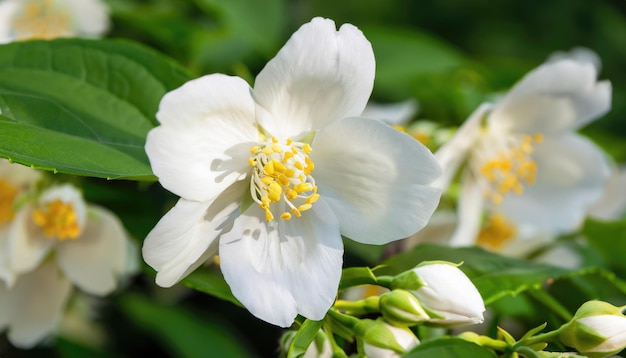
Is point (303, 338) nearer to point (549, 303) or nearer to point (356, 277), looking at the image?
point (356, 277)

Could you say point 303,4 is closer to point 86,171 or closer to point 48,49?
point 48,49

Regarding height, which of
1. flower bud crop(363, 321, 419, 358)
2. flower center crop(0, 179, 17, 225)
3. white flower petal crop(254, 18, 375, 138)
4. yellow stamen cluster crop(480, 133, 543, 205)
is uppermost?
white flower petal crop(254, 18, 375, 138)

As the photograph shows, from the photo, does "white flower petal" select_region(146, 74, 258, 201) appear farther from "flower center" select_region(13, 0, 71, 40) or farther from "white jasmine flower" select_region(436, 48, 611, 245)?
"flower center" select_region(13, 0, 71, 40)

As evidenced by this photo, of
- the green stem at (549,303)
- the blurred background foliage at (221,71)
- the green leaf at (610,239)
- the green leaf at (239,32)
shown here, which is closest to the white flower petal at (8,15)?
the blurred background foliage at (221,71)

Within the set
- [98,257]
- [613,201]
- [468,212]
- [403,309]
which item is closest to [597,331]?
[403,309]

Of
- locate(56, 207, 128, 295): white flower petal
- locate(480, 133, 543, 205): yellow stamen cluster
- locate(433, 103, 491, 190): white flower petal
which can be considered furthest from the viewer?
locate(480, 133, 543, 205): yellow stamen cluster

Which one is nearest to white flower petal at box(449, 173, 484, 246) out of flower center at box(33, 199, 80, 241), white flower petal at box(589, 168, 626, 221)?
white flower petal at box(589, 168, 626, 221)
